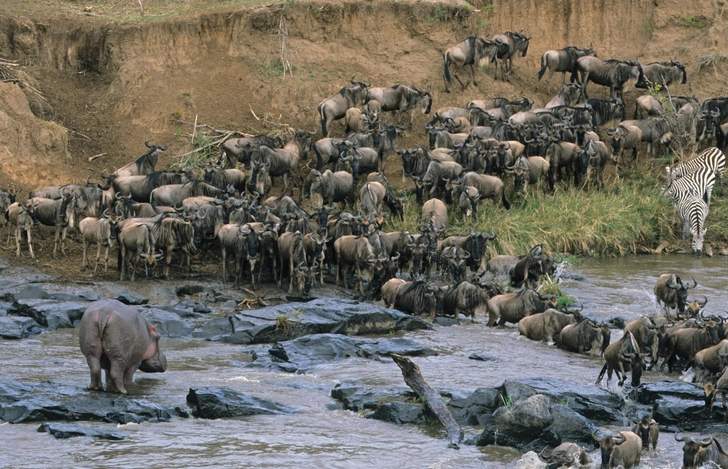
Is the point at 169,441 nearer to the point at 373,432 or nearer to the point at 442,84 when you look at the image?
the point at 373,432

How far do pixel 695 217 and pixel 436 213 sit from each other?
579 centimetres

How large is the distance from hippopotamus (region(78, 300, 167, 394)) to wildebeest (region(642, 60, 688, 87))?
1942 cm

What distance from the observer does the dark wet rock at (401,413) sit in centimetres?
1214

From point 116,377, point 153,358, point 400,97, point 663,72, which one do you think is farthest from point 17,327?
point 663,72

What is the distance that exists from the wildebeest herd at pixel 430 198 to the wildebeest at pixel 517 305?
0.07ft

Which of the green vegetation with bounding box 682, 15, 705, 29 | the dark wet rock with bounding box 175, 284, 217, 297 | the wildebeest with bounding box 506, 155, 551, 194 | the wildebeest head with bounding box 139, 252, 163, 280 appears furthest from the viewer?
the green vegetation with bounding box 682, 15, 705, 29

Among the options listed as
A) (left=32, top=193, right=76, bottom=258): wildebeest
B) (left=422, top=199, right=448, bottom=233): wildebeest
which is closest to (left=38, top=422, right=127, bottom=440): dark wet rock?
(left=32, top=193, right=76, bottom=258): wildebeest

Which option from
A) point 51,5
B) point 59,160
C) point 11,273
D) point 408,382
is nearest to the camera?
point 408,382

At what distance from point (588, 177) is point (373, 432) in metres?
14.5

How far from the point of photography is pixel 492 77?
29672 millimetres

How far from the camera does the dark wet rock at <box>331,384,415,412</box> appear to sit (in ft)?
41.3

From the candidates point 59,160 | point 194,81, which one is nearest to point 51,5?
point 194,81

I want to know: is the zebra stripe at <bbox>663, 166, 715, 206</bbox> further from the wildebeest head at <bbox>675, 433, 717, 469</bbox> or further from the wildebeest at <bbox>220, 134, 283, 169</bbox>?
the wildebeest head at <bbox>675, 433, 717, 469</bbox>

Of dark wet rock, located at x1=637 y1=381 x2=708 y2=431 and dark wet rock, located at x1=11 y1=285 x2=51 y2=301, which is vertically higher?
dark wet rock, located at x1=11 y1=285 x2=51 y2=301
